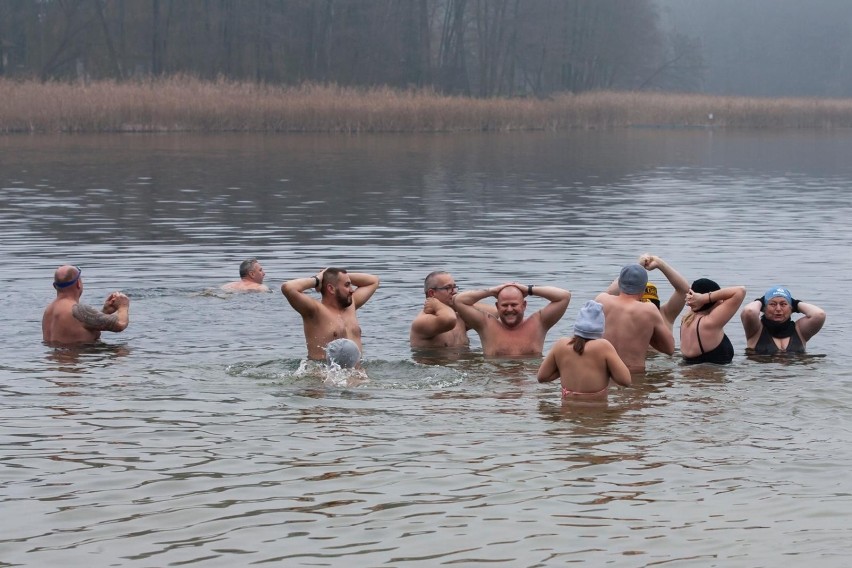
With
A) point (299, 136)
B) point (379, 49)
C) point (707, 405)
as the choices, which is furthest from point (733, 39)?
point (707, 405)

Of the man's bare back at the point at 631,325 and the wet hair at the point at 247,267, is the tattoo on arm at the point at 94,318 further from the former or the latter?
the man's bare back at the point at 631,325

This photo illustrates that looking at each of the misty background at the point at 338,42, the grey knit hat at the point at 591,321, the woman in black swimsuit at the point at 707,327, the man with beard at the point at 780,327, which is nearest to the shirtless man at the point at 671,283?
the woman in black swimsuit at the point at 707,327

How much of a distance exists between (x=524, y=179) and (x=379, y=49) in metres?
43.4

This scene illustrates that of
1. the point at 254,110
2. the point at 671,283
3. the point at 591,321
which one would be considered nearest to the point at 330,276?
the point at 591,321

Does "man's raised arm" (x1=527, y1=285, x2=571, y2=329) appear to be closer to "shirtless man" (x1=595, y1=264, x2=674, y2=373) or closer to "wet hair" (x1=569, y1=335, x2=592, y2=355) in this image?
"shirtless man" (x1=595, y1=264, x2=674, y2=373)

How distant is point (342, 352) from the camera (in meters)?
11.7

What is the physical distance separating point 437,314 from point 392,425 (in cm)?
319

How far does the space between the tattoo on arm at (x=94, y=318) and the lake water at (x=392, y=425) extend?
11.6 inches

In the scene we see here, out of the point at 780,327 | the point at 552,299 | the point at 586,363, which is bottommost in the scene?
the point at 780,327

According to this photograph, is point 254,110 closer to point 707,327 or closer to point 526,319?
point 526,319

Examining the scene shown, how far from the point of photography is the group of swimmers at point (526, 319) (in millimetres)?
12180

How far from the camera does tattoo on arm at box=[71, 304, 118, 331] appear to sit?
13539 millimetres

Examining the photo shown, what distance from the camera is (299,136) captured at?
171ft

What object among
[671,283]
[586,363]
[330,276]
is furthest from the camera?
[671,283]
